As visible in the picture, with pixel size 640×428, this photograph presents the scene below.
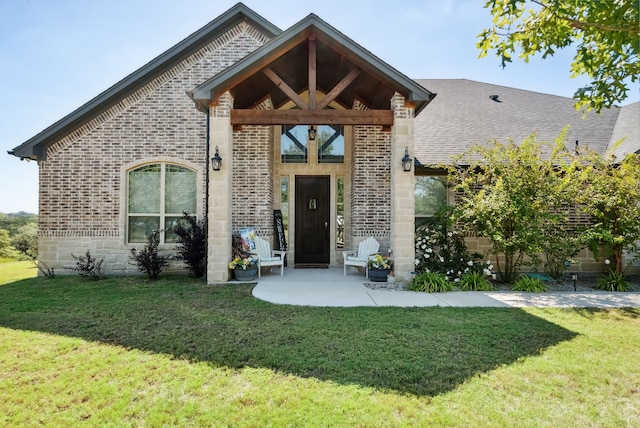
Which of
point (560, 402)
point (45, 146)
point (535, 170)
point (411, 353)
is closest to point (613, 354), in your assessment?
point (560, 402)

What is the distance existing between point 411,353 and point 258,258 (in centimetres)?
484

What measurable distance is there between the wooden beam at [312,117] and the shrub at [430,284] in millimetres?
3344

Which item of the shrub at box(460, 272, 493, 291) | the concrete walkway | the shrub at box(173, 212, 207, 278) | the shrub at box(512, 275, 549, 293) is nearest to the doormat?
the concrete walkway

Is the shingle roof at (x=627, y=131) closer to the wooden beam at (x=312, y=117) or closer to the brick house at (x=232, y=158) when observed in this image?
the brick house at (x=232, y=158)

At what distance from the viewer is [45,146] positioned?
27.0 feet

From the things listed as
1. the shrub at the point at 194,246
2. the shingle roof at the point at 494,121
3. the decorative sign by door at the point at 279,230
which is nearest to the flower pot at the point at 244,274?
the shrub at the point at 194,246

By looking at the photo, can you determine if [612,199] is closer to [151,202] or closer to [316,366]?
[316,366]

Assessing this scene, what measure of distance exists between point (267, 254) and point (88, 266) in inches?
167

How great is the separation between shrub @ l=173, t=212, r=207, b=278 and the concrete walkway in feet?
6.14

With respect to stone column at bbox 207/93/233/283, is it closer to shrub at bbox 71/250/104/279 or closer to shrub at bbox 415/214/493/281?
shrub at bbox 71/250/104/279

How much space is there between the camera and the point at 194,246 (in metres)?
7.73

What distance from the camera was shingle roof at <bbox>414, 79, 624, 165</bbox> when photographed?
360 inches

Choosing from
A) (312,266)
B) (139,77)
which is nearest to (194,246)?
(312,266)

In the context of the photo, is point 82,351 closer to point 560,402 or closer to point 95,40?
point 560,402
